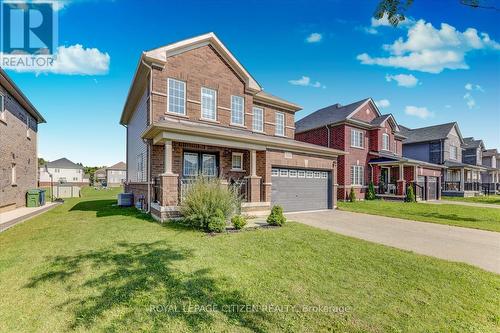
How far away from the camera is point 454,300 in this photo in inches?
152

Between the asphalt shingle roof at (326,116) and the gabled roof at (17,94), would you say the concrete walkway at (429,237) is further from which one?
the gabled roof at (17,94)

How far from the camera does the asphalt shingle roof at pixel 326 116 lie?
21.4m

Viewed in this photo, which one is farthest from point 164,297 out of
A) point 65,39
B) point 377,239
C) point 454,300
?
point 65,39

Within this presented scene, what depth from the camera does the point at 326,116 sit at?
23234mm

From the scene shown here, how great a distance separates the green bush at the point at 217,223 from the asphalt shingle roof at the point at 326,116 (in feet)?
52.7

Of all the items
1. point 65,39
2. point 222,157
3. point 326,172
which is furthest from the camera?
point 326,172

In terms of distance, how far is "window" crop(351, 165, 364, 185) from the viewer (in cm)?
2103

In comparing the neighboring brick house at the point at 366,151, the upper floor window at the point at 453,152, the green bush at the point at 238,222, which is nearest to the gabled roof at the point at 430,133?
the upper floor window at the point at 453,152

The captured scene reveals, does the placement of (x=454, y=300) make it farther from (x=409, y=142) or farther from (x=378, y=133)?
(x=409, y=142)

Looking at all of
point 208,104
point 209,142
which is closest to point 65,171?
point 208,104

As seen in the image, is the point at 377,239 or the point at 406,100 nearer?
the point at 377,239

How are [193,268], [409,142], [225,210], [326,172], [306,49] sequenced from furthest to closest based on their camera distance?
[409,142] < [326,172] < [306,49] < [225,210] < [193,268]

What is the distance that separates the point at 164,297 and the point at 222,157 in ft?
29.6

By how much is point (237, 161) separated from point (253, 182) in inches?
81.0
